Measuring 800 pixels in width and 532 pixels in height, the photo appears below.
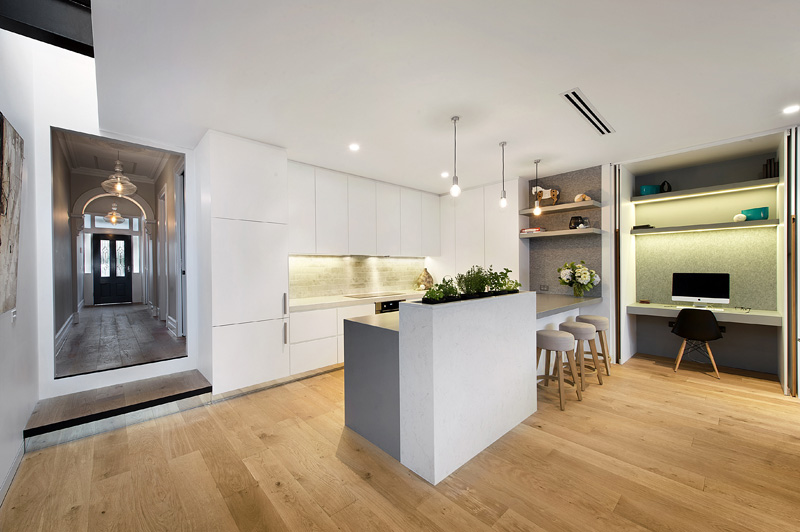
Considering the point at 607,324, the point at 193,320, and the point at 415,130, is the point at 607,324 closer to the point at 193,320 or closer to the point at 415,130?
the point at 415,130

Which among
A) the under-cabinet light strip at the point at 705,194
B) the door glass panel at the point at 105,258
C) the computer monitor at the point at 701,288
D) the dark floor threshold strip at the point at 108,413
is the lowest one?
the dark floor threshold strip at the point at 108,413

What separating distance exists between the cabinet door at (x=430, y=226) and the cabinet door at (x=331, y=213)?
5.21 ft

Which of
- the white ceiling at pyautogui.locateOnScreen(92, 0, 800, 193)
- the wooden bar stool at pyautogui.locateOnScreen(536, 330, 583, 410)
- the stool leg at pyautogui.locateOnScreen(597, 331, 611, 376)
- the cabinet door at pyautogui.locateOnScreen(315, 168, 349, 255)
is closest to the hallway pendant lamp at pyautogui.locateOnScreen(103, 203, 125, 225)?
the white ceiling at pyautogui.locateOnScreen(92, 0, 800, 193)

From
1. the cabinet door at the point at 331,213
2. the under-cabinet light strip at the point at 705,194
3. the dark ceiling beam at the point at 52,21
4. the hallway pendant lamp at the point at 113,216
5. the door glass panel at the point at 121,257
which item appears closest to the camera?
the dark ceiling beam at the point at 52,21

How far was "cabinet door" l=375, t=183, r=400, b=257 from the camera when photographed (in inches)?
199

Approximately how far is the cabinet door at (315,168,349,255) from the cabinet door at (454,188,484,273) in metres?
2.03

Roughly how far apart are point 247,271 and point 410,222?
A: 284cm

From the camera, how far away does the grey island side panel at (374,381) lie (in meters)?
2.24

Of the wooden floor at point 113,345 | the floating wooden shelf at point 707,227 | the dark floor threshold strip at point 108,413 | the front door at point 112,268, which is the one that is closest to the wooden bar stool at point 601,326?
the floating wooden shelf at point 707,227

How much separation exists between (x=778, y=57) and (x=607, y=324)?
8.93 feet

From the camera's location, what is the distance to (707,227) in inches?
155

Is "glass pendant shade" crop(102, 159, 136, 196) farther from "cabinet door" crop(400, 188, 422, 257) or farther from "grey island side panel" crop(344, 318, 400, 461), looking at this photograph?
"grey island side panel" crop(344, 318, 400, 461)

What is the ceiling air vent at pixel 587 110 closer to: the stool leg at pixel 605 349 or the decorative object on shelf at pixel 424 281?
the stool leg at pixel 605 349

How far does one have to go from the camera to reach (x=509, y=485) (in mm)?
1971
